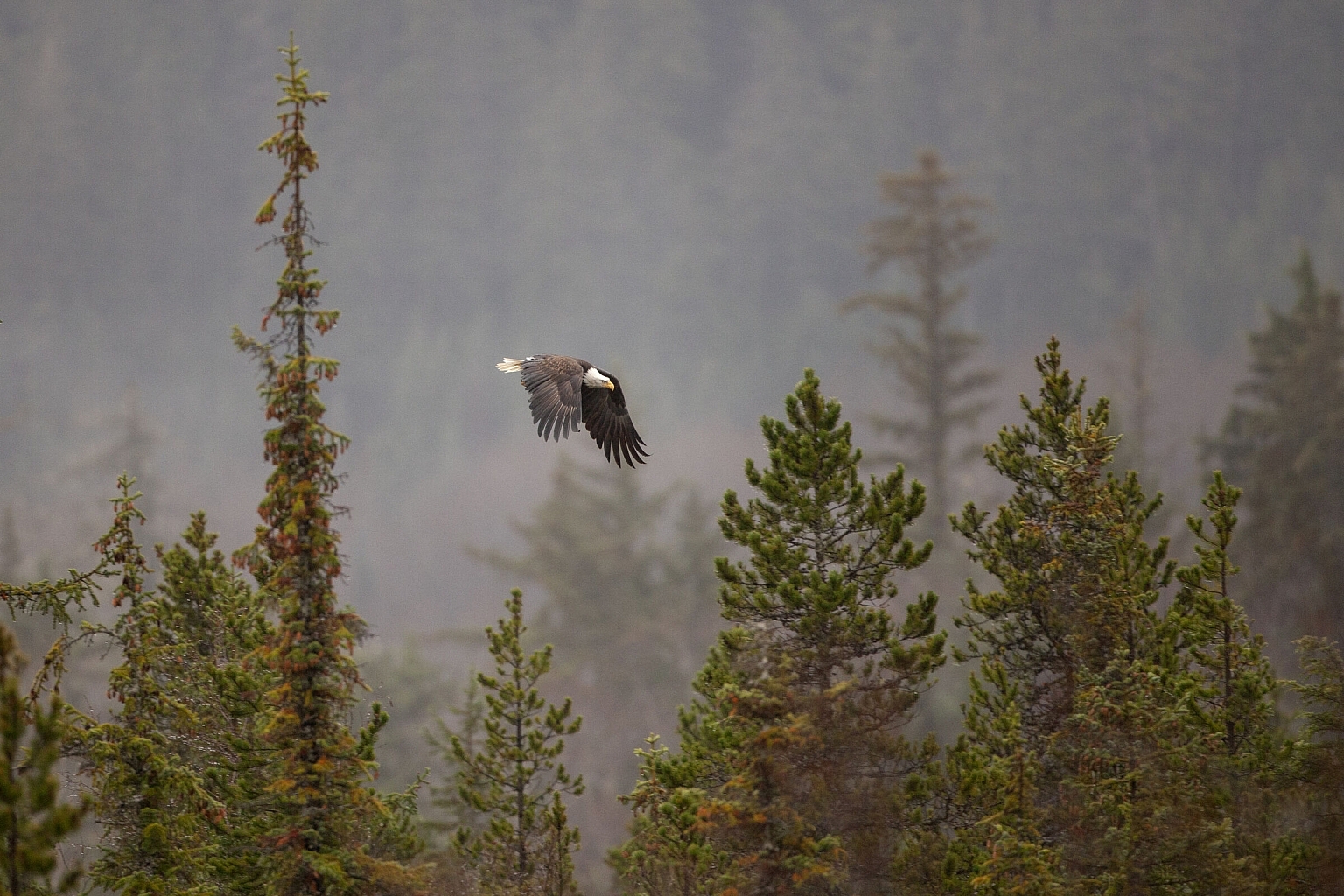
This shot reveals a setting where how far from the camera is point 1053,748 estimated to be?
12930mm

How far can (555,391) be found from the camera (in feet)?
48.3

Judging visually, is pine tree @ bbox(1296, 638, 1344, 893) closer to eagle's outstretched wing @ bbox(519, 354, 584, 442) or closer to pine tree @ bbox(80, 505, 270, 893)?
eagle's outstretched wing @ bbox(519, 354, 584, 442)

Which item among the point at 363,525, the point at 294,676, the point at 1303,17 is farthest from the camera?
the point at 1303,17

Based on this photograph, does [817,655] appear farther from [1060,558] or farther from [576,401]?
[576,401]

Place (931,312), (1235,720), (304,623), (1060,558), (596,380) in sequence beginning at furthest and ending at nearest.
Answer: (931,312)
(596,380)
(1060,558)
(1235,720)
(304,623)

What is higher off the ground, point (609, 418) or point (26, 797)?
point (609, 418)

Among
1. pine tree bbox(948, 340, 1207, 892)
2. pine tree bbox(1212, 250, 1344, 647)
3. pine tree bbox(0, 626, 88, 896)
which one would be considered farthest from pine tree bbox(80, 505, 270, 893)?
pine tree bbox(1212, 250, 1344, 647)

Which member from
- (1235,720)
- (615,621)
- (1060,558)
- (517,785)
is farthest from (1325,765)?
(615,621)

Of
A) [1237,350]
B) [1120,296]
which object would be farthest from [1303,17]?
[1237,350]

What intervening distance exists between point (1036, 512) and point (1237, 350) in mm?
117723

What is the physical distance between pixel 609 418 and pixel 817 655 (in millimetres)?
4632

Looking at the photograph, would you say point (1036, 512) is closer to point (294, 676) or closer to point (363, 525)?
point (294, 676)

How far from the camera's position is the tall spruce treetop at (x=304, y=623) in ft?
38.0

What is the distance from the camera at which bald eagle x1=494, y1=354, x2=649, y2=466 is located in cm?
1434
